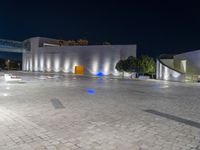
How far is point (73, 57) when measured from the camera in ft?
184

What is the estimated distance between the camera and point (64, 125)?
21.6ft

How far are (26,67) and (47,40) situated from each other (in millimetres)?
12712

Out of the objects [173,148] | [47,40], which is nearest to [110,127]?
[173,148]

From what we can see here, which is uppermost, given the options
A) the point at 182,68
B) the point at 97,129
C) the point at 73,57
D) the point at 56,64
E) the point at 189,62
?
the point at 73,57

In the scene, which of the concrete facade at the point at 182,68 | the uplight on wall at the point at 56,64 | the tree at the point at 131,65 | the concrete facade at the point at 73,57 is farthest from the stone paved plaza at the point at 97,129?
the uplight on wall at the point at 56,64

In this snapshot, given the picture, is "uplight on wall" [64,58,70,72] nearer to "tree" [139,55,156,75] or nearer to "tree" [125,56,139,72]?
"tree" [125,56,139,72]

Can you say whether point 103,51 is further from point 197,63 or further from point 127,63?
point 197,63

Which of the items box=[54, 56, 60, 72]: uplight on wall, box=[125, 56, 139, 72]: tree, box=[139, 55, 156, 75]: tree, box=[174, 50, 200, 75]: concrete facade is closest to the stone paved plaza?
box=[174, 50, 200, 75]: concrete facade

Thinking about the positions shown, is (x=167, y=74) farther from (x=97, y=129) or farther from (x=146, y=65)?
(x=97, y=129)

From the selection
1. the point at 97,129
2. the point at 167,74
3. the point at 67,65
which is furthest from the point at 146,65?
the point at 97,129

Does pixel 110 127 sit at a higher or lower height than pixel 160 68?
lower

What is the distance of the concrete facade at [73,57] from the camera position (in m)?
48.8

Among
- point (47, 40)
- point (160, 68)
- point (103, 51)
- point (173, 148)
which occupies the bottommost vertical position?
point (173, 148)

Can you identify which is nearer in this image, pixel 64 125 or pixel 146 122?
pixel 64 125
